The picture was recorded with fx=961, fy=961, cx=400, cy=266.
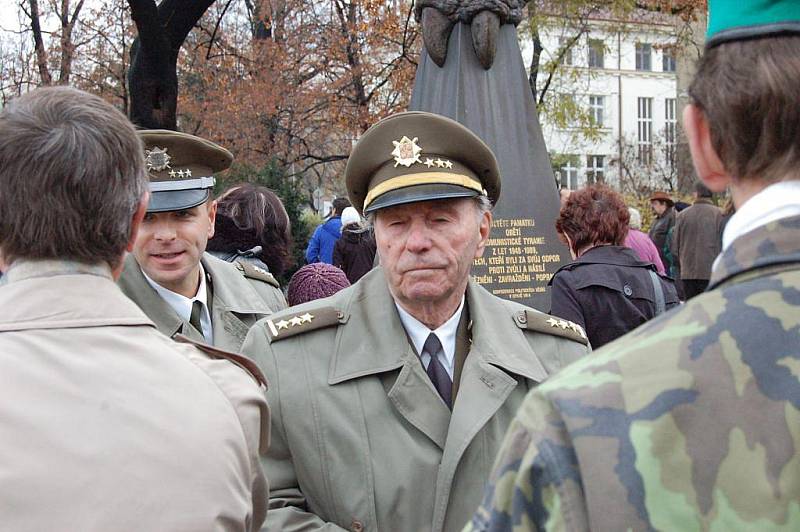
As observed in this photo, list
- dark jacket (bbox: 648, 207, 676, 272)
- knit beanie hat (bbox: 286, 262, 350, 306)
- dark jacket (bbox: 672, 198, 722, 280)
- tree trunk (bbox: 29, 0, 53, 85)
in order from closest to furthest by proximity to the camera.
Answer: knit beanie hat (bbox: 286, 262, 350, 306) → dark jacket (bbox: 672, 198, 722, 280) → dark jacket (bbox: 648, 207, 676, 272) → tree trunk (bbox: 29, 0, 53, 85)

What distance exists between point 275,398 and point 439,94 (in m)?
5.18

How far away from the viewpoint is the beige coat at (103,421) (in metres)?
1.57

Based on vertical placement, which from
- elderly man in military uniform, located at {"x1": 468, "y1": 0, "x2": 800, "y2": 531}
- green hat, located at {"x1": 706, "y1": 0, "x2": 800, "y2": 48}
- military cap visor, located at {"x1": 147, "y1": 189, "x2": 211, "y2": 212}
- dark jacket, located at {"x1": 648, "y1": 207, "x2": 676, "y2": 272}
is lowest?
dark jacket, located at {"x1": 648, "y1": 207, "x2": 676, "y2": 272}

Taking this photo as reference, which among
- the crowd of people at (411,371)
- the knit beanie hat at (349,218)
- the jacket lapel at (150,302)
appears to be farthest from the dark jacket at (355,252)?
the crowd of people at (411,371)

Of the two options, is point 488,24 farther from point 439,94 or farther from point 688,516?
point 688,516

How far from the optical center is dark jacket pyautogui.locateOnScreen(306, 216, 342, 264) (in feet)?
37.1

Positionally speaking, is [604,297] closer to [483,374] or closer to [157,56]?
[483,374]

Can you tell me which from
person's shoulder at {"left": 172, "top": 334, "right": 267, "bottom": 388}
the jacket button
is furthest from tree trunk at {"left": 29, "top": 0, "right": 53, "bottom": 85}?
person's shoulder at {"left": 172, "top": 334, "right": 267, "bottom": 388}

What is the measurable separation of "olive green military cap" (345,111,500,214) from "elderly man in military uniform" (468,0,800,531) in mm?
1580

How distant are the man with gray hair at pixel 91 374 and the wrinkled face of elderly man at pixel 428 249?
98 centimetres

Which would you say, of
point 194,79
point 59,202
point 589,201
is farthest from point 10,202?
point 194,79

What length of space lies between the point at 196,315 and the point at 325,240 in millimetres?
7708

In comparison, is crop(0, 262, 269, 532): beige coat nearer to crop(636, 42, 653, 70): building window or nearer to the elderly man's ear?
the elderly man's ear

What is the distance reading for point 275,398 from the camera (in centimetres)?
254
